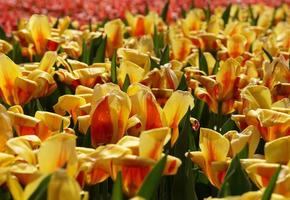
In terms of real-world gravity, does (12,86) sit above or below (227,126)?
above

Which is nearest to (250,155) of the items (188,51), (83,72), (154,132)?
(154,132)

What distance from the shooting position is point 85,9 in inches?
279

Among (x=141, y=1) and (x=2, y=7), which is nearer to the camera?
(x=2, y=7)

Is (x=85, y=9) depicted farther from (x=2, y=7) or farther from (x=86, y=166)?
(x=86, y=166)

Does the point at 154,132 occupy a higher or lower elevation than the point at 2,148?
higher

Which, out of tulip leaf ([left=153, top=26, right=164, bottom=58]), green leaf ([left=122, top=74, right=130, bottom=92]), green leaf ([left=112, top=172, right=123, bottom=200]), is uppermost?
green leaf ([left=112, top=172, right=123, bottom=200])

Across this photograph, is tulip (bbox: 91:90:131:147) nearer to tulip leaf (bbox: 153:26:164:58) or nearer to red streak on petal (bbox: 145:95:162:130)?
red streak on petal (bbox: 145:95:162:130)

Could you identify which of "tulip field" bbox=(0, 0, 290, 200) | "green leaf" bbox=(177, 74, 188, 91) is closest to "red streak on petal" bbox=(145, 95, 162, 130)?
"tulip field" bbox=(0, 0, 290, 200)

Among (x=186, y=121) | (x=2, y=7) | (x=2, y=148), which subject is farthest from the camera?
(x=2, y=7)

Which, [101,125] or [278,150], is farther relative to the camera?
[101,125]

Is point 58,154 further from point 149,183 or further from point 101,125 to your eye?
point 101,125

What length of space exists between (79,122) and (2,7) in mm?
4976

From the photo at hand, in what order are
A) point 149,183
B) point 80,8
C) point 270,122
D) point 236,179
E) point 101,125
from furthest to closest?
1. point 80,8
2. point 270,122
3. point 101,125
4. point 236,179
5. point 149,183

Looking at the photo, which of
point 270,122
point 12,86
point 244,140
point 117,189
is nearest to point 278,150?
point 244,140
